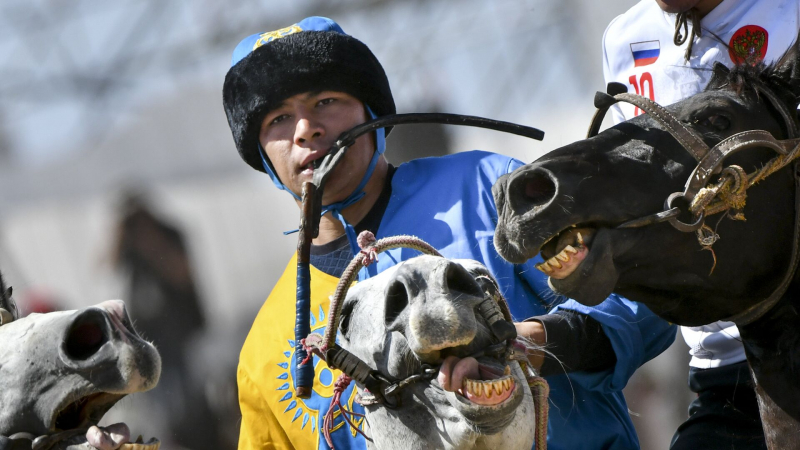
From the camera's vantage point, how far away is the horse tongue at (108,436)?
5.44ft

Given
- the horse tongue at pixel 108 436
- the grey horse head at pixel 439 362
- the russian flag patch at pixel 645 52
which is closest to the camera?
the grey horse head at pixel 439 362

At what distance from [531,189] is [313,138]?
962 mm

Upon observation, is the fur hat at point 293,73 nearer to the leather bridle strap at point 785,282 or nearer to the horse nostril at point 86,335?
the horse nostril at point 86,335

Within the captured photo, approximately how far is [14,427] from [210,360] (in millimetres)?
2892

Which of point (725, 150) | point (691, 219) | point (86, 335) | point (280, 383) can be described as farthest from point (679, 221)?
point (280, 383)

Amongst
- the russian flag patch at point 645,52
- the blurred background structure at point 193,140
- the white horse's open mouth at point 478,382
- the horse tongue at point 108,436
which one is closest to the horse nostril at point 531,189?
the white horse's open mouth at point 478,382

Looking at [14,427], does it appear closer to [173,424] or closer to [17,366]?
[17,366]

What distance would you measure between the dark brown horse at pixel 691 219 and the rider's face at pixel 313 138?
90 centimetres

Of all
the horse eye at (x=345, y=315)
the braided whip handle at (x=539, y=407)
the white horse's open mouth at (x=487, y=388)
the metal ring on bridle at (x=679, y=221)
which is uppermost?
the metal ring on bridle at (x=679, y=221)

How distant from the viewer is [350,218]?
113 inches

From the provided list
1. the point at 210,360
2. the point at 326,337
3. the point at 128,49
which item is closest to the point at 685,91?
the point at 326,337

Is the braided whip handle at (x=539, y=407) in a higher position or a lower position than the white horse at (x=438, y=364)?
lower

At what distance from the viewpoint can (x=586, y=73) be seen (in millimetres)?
4754

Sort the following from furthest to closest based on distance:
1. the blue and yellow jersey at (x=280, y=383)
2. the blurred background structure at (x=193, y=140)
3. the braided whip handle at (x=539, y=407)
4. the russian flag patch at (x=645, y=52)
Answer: the blurred background structure at (x=193, y=140)
the russian flag patch at (x=645, y=52)
the blue and yellow jersey at (x=280, y=383)
the braided whip handle at (x=539, y=407)
